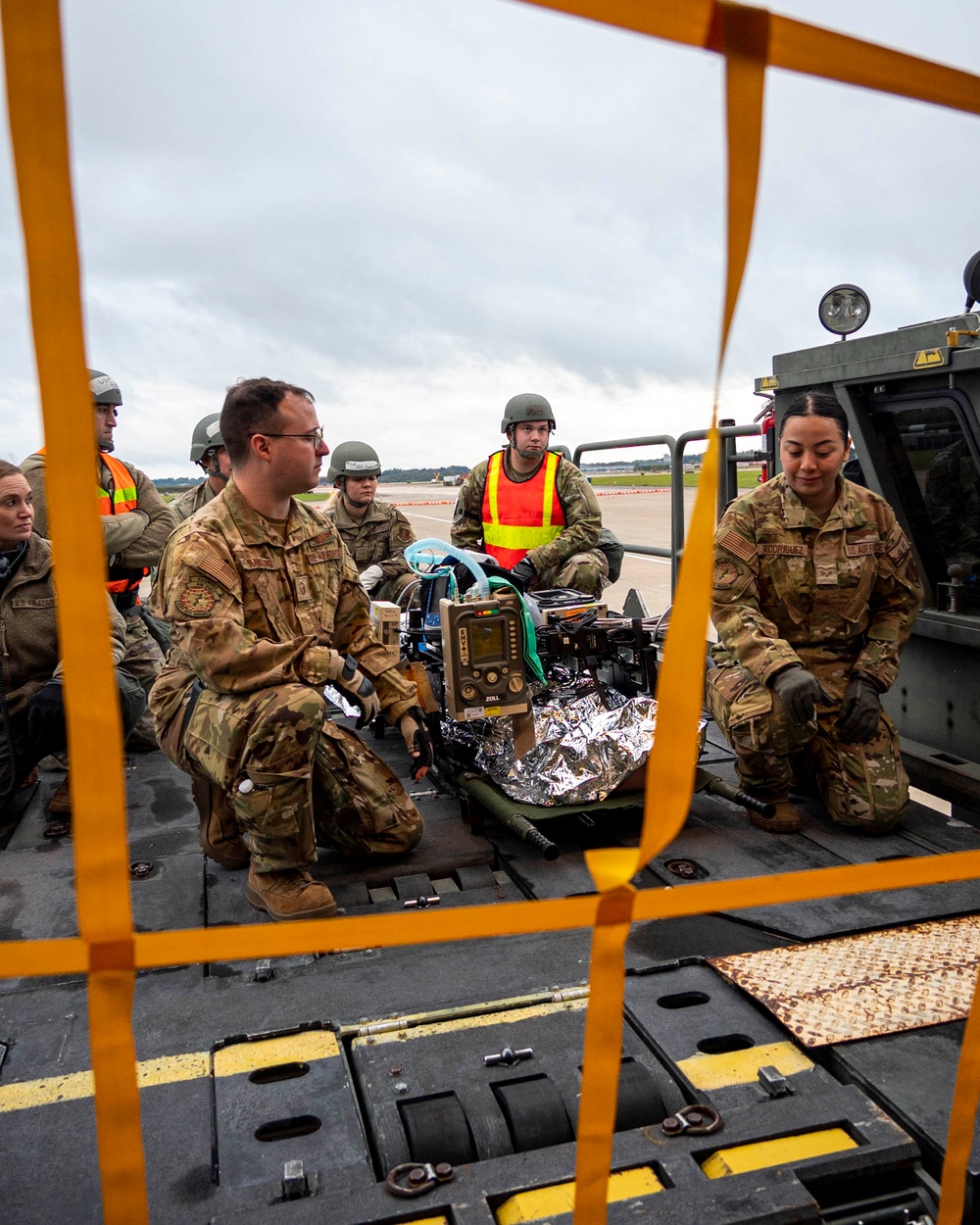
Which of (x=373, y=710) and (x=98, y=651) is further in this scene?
(x=373, y=710)

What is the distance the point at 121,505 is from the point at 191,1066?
3948 millimetres

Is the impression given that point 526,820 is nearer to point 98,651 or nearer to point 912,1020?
point 912,1020

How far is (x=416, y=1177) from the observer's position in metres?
1.71

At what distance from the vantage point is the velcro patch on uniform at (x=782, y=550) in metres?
3.76

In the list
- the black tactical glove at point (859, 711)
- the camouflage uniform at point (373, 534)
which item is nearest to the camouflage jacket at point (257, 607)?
the black tactical glove at point (859, 711)

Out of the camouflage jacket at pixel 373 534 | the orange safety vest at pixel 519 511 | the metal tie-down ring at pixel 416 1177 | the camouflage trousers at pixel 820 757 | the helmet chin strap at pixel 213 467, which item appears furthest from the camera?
the camouflage jacket at pixel 373 534

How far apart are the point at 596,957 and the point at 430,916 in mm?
231

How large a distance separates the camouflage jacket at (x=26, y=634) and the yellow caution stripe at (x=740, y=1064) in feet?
9.30

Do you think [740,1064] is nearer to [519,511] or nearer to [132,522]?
[519,511]

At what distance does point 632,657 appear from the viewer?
3859mm

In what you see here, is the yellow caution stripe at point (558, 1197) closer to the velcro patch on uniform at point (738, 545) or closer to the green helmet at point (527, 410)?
the velcro patch on uniform at point (738, 545)

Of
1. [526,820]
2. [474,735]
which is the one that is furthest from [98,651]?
[474,735]

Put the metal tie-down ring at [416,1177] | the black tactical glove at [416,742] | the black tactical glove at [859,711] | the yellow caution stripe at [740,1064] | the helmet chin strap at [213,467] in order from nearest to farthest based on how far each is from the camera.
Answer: the metal tie-down ring at [416,1177] < the yellow caution stripe at [740,1064] < the black tactical glove at [416,742] < the black tactical glove at [859,711] < the helmet chin strap at [213,467]

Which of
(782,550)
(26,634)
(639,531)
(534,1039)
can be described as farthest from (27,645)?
(639,531)
